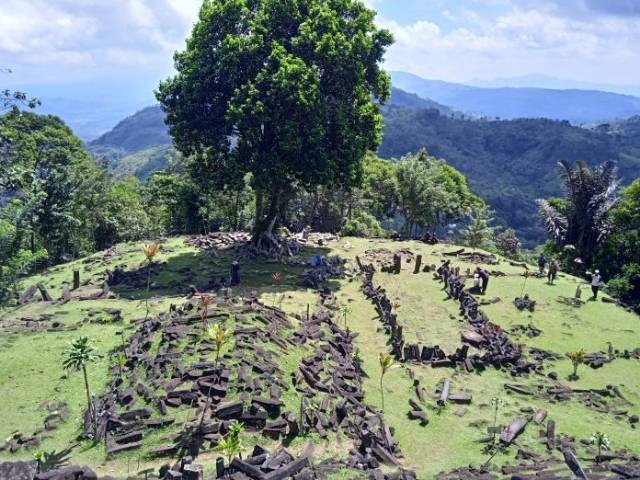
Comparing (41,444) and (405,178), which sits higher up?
(405,178)

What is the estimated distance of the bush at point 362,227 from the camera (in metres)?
51.6

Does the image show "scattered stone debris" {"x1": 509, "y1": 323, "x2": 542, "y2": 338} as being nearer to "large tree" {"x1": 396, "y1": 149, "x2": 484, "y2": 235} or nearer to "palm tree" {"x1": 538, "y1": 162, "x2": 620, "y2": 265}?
"palm tree" {"x1": 538, "y1": 162, "x2": 620, "y2": 265}

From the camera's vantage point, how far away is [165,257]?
3872cm

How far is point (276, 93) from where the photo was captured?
33219mm

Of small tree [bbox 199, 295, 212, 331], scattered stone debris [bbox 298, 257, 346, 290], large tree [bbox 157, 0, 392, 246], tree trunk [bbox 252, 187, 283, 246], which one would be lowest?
scattered stone debris [bbox 298, 257, 346, 290]

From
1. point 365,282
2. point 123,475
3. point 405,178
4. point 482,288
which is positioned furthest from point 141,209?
point 123,475

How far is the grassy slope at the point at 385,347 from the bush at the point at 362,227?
9676 millimetres

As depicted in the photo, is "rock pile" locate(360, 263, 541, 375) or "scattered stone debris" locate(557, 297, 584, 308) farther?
"scattered stone debris" locate(557, 297, 584, 308)

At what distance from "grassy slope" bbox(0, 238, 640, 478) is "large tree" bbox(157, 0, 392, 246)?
700 cm

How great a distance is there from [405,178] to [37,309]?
36.5 metres

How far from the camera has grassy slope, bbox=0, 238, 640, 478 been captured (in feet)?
56.9

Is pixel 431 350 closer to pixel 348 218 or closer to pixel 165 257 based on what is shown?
pixel 165 257

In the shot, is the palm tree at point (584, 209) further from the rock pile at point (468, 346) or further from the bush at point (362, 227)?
the rock pile at point (468, 346)

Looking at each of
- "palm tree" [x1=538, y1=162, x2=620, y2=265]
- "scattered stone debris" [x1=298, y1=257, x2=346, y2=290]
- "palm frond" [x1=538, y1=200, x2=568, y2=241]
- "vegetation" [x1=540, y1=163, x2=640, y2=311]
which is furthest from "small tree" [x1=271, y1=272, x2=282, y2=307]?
"palm tree" [x1=538, y1=162, x2=620, y2=265]
